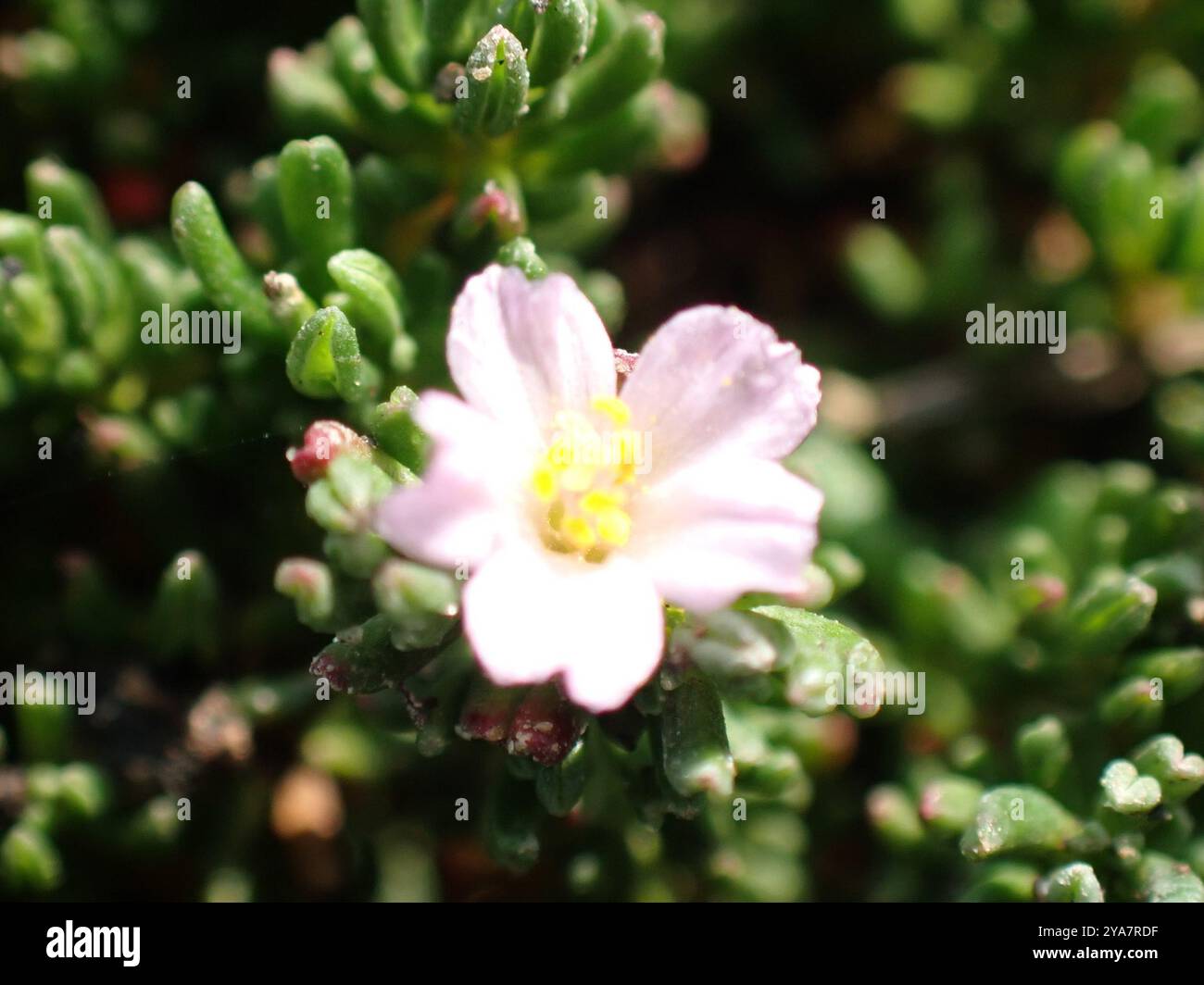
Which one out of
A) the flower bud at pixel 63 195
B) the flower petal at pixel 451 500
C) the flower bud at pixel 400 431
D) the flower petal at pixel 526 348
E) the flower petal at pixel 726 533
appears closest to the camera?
the flower petal at pixel 451 500

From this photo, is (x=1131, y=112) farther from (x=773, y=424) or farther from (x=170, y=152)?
(x=170, y=152)

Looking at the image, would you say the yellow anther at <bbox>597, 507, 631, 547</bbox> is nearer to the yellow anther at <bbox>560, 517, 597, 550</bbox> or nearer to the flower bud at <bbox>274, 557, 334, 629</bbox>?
the yellow anther at <bbox>560, 517, 597, 550</bbox>

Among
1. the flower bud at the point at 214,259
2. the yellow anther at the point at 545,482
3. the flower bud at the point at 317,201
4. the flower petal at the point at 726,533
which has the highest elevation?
the flower bud at the point at 317,201

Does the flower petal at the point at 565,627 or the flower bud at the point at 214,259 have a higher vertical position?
the flower bud at the point at 214,259

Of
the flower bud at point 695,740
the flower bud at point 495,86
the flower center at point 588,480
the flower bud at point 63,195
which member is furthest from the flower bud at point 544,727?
the flower bud at point 63,195

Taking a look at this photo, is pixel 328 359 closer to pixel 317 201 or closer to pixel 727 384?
pixel 317 201

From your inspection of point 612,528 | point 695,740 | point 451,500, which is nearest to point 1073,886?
point 695,740

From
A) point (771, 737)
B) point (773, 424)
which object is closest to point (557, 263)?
point (773, 424)

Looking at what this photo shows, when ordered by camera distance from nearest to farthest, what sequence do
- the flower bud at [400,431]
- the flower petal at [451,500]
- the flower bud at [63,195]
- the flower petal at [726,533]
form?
A: the flower petal at [451,500] → the flower petal at [726,533] → the flower bud at [400,431] → the flower bud at [63,195]

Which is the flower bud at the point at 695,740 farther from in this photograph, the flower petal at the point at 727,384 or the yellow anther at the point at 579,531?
the flower petal at the point at 727,384
